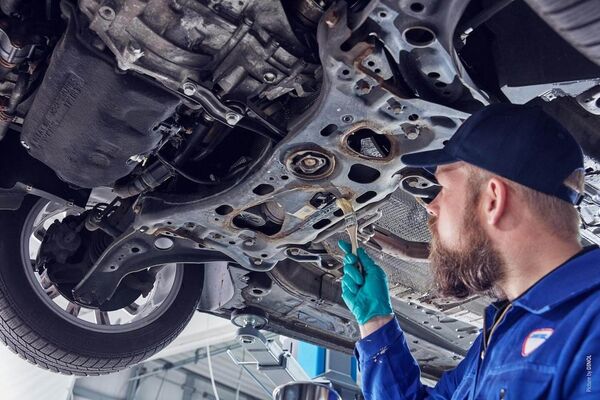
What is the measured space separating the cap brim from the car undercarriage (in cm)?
3

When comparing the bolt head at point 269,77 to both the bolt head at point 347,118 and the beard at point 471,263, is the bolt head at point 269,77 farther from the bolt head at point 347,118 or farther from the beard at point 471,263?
the beard at point 471,263

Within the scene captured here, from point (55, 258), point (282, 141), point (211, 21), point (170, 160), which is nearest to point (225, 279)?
point (55, 258)

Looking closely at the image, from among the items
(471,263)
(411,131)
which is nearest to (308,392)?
(471,263)

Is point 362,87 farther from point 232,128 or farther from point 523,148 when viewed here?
point 232,128

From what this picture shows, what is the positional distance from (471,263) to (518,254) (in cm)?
14

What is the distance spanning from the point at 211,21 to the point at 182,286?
1.57 m

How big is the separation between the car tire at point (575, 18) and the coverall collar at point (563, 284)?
546 millimetres

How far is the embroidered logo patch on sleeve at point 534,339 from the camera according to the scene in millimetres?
Result: 1649

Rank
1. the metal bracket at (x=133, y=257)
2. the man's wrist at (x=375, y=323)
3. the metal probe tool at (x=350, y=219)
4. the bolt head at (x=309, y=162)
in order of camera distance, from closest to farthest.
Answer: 1. the bolt head at (x=309, y=162)
2. the metal probe tool at (x=350, y=219)
3. the man's wrist at (x=375, y=323)
4. the metal bracket at (x=133, y=257)

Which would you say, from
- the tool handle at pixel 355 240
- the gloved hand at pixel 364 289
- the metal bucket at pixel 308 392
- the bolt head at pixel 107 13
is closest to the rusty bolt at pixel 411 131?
the tool handle at pixel 355 240

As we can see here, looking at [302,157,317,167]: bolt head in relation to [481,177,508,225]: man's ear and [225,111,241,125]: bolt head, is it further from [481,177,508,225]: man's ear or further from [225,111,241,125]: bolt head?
[481,177,508,225]: man's ear

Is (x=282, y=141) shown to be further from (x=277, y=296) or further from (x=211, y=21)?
(x=277, y=296)

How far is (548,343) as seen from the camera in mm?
1624

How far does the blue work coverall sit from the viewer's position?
1523 millimetres
